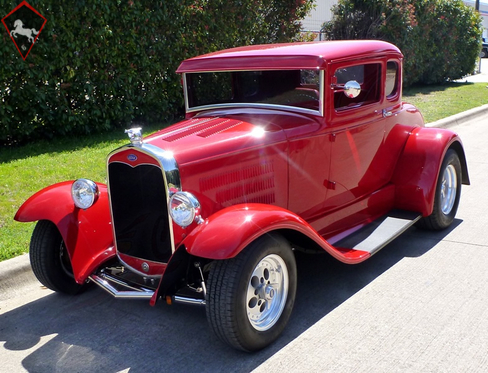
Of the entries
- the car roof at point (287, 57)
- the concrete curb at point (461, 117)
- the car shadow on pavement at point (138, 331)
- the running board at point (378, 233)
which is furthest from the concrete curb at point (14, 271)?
the concrete curb at point (461, 117)

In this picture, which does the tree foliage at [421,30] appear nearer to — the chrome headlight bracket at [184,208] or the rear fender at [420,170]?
the rear fender at [420,170]

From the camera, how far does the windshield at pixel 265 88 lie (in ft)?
13.5

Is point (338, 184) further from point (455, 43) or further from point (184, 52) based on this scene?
point (455, 43)

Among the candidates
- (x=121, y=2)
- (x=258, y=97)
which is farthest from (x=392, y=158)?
(x=121, y=2)

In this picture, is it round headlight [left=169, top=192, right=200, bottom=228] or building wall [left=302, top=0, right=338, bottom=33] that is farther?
building wall [left=302, top=0, right=338, bottom=33]

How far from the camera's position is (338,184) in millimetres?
4246

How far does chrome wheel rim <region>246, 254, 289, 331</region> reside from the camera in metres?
3.23

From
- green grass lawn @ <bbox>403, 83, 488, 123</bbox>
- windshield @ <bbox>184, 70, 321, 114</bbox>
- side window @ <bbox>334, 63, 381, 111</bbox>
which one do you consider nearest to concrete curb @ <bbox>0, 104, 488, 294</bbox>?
windshield @ <bbox>184, 70, 321, 114</bbox>

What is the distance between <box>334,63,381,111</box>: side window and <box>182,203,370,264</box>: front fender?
1371 millimetres

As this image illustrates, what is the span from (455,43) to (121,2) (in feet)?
38.1

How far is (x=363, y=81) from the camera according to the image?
4633mm

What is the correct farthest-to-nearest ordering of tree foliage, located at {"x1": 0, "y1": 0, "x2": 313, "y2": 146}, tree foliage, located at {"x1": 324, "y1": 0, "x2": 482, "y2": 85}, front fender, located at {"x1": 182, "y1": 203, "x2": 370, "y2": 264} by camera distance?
1. tree foliage, located at {"x1": 324, "y1": 0, "x2": 482, "y2": 85}
2. tree foliage, located at {"x1": 0, "y1": 0, "x2": 313, "y2": 146}
3. front fender, located at {"x1": 182, "y1": 203, "x2": 370, "y2": 264}

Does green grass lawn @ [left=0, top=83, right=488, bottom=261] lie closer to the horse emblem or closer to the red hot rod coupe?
the red hot rod coupe

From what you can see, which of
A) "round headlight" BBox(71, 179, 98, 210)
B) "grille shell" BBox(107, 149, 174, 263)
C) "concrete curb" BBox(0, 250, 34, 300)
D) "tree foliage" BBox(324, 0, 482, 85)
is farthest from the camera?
"tree foliage" BBox(324, 0, 482, 85)
